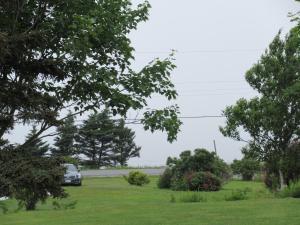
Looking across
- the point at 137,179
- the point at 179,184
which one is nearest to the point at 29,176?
the point at 179,184

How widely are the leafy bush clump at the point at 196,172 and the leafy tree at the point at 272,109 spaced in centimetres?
843

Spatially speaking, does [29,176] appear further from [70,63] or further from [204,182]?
[204,182]

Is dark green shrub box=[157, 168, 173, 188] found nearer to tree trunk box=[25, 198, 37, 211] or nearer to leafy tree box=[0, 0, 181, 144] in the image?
tree trunk box=[25, 198, 37, 211]

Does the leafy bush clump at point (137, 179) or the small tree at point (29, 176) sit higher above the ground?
the leafy bush clump at point (137, 179)

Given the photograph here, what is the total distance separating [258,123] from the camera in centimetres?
2180

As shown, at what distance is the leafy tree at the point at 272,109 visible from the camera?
21.5 metres

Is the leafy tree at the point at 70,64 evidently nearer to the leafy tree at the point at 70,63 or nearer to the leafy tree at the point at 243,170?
the leafy tree at the point at 70,63

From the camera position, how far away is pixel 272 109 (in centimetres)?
2128

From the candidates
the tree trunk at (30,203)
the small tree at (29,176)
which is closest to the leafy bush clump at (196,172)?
the tree trunk at (30,203)

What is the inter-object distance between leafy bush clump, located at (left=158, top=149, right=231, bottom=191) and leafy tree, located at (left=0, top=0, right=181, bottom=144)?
22894 millimetres

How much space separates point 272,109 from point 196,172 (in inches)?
444

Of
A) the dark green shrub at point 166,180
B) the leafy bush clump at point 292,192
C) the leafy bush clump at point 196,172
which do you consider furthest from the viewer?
the dark green shrub at point 166,180

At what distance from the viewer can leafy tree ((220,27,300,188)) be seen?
70.7 ft

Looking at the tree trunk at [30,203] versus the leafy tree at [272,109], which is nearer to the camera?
the tree trunk at [30,203]
